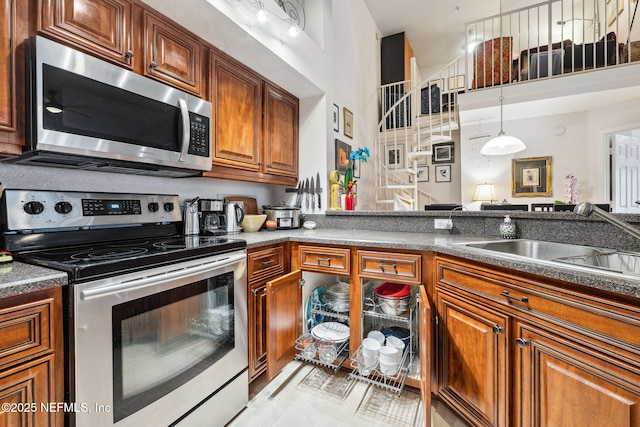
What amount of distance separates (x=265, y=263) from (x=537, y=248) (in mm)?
1588

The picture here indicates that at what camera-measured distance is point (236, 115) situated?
6.60 ft

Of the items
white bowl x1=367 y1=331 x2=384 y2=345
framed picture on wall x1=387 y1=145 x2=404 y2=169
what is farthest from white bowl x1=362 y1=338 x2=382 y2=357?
framed picture on wall x1=387 y1=145 x2=404 y2=169

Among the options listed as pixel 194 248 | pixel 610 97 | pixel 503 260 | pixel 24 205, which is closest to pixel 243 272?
pixel 194 248

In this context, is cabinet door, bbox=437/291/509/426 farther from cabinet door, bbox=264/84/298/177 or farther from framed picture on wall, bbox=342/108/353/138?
framed picture on wall, bbox=342/108/353/138

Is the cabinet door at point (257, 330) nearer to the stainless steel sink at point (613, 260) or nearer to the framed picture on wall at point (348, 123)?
the stainless steel sink at point (613, 260)

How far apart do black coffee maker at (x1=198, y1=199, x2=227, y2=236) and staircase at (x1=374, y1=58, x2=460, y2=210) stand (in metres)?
2.79

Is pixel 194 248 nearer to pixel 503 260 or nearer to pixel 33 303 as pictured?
pixel 33 303

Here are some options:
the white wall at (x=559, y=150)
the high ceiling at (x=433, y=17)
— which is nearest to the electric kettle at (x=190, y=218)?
the high ceiling at (x=433, y=17)

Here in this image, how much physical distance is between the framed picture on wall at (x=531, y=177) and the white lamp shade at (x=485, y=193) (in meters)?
0.43

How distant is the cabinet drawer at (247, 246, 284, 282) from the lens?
1679 millimetres

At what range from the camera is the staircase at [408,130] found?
4.46m

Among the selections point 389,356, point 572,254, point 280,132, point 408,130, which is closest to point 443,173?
point 408,130

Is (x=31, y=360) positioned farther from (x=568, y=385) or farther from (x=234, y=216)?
(x=568, y=385)

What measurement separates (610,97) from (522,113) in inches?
41.4
